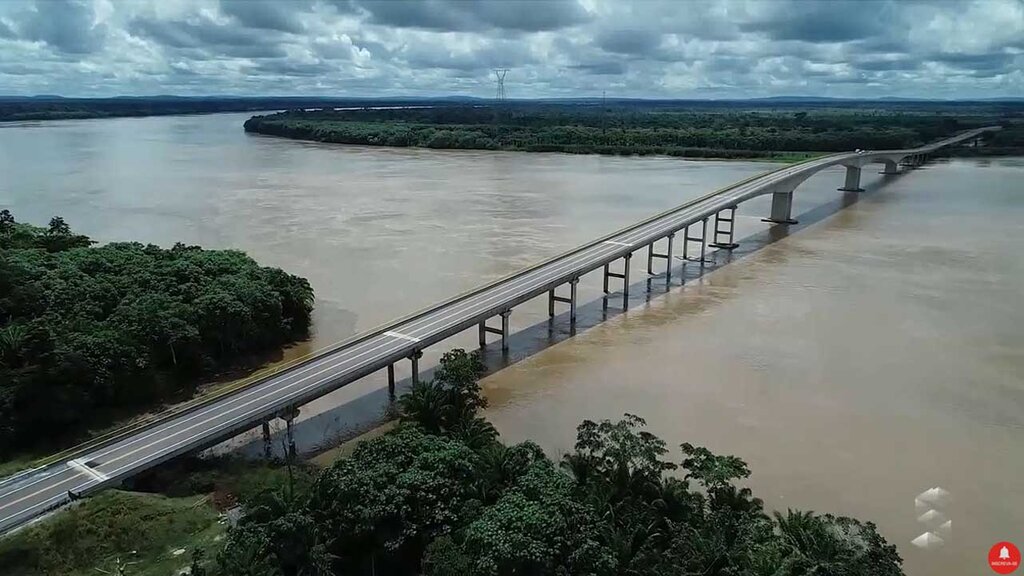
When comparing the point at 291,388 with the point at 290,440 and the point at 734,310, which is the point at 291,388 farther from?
the point at 734,310

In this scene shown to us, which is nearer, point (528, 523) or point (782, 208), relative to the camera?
point (528, 523)

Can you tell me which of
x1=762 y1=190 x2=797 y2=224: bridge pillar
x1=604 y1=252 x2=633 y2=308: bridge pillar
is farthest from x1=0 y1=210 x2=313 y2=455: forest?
x1=762 y1=190 x2=797 y2=224: bridge pillar

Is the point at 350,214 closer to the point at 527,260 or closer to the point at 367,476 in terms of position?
the point at 527,260

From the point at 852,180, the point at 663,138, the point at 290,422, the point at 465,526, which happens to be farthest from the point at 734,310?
the point at 663,138

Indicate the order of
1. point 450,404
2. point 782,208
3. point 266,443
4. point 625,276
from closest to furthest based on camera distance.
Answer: point 450,404 → point 266,443 → point 625,276 → point 782,208
